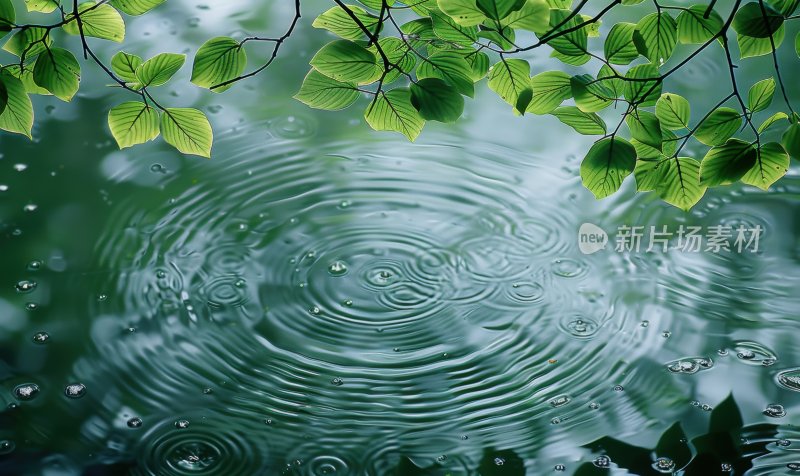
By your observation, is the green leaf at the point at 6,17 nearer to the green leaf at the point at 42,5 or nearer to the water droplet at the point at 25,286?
the green leaf at the point at 42,5

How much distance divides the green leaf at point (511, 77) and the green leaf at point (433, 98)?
1.8 inches

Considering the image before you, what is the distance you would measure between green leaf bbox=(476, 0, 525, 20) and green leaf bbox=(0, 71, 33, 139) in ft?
0.92

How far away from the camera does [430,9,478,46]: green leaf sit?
1.71 ft

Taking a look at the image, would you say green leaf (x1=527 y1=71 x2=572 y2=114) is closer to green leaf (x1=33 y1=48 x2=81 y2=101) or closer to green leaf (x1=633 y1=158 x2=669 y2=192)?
green leaf (x1=633 y1=158 x2=669 y2=192)

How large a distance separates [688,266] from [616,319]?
16 cm

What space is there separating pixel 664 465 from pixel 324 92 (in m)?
0.59

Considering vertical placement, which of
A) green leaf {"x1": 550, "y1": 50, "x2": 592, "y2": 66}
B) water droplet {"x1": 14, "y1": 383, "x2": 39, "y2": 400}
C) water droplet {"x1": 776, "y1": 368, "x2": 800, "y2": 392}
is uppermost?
green leaf {"x1": 550, "y1": 50, "x2": 592, "y2": 66}

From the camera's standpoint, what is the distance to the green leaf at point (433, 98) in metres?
0.50

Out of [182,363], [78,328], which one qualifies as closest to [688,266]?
[182,363]

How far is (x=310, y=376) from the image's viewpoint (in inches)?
39.5

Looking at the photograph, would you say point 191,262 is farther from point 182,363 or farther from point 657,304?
point 657,304

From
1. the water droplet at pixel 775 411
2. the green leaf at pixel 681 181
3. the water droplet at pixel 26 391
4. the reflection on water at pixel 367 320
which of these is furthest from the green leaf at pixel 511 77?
the water droplet at pixel 26 391

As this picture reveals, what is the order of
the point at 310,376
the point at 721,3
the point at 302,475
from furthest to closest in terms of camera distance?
the point at 721,3 → the point at 310,376 → the point at 302,475

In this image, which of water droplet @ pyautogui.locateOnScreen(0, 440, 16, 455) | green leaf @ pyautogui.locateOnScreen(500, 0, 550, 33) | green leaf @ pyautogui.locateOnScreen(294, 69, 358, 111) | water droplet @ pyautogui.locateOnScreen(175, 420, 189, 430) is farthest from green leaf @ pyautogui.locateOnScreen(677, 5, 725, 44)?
water droplet @ pyautogui.locateOnScreen(0, 440, 16, 455)
